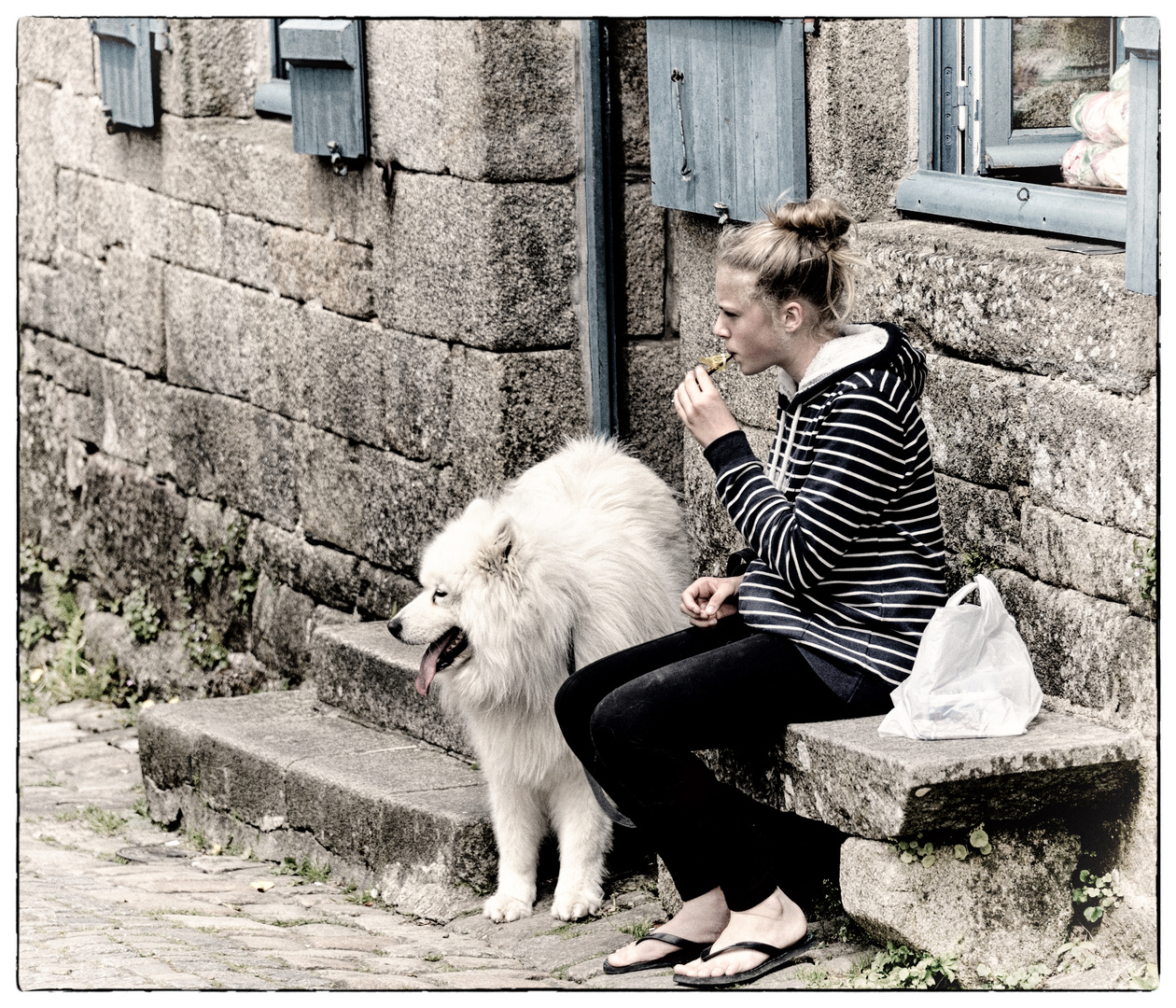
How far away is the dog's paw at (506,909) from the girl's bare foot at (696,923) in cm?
63

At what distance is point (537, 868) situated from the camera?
4949 millimetres

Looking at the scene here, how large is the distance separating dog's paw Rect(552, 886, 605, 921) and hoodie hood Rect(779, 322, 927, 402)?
1.58 meters

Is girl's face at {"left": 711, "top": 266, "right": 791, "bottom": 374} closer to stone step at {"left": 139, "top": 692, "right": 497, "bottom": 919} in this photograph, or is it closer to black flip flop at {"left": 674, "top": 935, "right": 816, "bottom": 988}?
black flip flop at {"left": 674, "top": 935, "right": 816, "bottom": 988}

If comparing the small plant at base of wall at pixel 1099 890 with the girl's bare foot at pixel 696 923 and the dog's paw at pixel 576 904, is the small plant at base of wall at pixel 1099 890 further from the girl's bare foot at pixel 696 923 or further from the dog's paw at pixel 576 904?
the dog's paw at pixel 576 904

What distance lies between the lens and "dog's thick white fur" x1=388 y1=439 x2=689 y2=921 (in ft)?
14.7

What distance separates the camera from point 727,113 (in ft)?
16.5

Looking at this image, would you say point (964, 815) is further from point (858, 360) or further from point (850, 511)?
point (858, 360)

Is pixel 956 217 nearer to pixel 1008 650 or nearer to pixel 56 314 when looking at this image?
pixel 1008 650

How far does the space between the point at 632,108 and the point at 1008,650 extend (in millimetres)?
2653

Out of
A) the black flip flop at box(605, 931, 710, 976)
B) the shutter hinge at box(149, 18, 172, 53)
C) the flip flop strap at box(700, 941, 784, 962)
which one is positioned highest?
the shutter hinge at box(149, 18, 172, 53)

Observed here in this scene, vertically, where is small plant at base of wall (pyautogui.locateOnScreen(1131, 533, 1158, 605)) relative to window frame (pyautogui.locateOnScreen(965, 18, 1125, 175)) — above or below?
below

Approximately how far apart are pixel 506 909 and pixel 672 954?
73cm

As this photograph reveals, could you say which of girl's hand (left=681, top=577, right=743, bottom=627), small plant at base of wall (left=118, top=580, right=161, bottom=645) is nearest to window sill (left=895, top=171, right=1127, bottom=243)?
girl's hand (left=681, top=577, right=743, bottom=627)

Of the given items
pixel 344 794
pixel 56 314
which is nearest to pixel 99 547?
pixel 56 314
